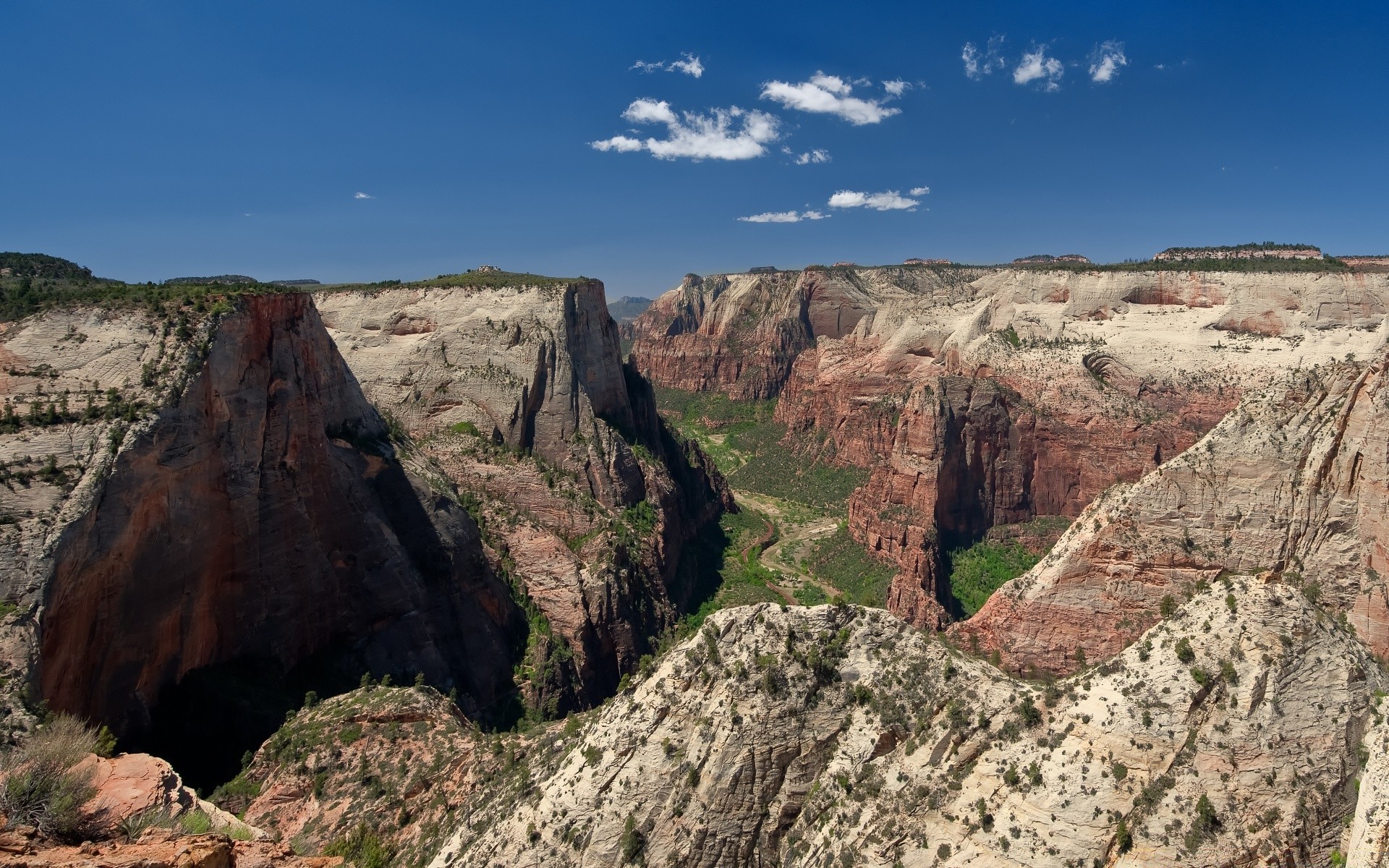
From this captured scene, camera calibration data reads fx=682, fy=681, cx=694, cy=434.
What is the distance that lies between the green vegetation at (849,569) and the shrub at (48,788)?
5144cm

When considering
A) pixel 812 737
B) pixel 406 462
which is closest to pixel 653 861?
pixel 812 737

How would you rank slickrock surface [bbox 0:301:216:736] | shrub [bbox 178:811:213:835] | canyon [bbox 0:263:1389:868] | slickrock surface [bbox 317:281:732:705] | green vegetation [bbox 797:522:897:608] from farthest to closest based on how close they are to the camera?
Answer: green vegetation [bbox 797:522:897:608] < slickrock surface [bbox 317:281:732:705] < slickrock surface [bbox 0:301:216:736] < canyon [bbox 0:263:1389:868] < shrub [bbox 178:811:213:835]

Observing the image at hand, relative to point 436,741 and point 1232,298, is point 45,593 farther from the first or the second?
point 1232,298

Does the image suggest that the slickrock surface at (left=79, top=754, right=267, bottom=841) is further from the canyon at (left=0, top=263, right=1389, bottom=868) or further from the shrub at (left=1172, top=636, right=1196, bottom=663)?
the shrub at (left=1172, top=636, right=1196, bottom=663)

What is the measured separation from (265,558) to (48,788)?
61.1 feet

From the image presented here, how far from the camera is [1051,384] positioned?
69.6m

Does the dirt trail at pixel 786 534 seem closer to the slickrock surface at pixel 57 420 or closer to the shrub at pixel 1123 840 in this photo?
the shrub at pixel 1123 840

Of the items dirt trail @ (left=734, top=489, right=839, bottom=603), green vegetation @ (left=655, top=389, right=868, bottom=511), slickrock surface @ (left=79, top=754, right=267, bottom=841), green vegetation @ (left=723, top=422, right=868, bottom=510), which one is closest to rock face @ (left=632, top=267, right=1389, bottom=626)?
green vegetation @ (left=723, top=422, right=868, bottom=510)

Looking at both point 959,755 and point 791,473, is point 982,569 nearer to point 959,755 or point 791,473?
point 791,473

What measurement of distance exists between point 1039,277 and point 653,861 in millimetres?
88355

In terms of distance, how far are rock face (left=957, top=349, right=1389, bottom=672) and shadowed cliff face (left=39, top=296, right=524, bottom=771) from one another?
28.2 meters

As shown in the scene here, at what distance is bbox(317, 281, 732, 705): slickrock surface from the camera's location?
148 feet

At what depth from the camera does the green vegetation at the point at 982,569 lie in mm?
61688

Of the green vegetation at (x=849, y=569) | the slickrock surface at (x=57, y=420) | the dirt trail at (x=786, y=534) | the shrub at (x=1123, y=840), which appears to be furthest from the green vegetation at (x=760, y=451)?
the slickrock surface at (x=57, y=420)
